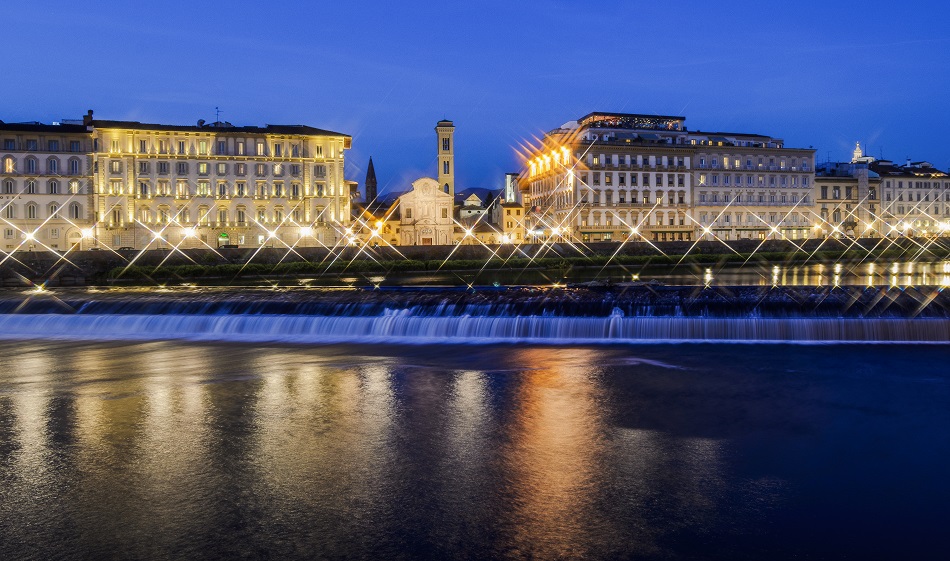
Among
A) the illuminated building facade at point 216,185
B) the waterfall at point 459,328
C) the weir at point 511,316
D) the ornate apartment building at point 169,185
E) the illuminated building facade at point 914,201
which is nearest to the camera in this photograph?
the waterfall at point 459,328

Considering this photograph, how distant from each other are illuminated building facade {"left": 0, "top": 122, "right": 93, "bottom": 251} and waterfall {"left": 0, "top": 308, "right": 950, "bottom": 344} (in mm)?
49136

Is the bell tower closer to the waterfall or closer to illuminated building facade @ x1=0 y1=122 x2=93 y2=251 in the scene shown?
illuminated building facade @ x1=0 y1=122 x2=93 y2=251

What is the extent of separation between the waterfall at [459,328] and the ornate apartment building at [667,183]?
64807 mm

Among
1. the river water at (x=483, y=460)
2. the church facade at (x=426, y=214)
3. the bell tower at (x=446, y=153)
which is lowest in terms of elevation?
the river water at (x=483, y=460)

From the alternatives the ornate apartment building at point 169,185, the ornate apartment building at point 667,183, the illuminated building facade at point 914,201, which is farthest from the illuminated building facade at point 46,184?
the illuminated building facade at point 914,201

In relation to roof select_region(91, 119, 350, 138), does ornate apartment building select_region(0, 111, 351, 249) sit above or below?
below

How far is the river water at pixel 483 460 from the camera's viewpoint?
8.53m

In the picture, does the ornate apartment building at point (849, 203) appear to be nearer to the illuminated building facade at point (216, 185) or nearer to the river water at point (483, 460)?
the illuminated building facade at point (216, 185)

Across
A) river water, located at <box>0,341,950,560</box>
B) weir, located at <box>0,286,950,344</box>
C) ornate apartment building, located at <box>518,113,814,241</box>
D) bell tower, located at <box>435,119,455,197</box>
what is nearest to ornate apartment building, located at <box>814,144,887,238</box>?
ornate apartment building, located at <box>518,113,814,241</box>

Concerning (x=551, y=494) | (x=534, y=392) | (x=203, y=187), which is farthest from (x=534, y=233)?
(x=551, y=494)

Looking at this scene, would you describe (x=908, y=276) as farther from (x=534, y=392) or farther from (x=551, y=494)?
(x=551, y=494)

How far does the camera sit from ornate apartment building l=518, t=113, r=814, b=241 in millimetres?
89812

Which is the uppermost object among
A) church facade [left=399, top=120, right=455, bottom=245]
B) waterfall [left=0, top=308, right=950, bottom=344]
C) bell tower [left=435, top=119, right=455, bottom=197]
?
bell tower [left=435, top=119, right=455, bottom=197]

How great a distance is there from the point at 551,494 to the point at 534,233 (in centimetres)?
8199
